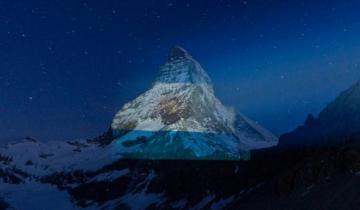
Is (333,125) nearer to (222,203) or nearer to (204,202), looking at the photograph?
(222,203)

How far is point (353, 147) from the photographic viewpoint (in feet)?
286

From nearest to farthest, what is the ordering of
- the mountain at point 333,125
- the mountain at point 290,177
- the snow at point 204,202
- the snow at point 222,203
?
the mountain at point 290,177
the mountain at point 333,125
the snow at point 222,203
the snow at point 204,202

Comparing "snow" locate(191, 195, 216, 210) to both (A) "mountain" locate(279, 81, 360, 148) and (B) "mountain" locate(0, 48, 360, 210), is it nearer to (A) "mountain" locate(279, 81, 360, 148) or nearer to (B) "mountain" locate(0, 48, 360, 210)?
(B) "mountain" locate(0, 48, 360, 210)

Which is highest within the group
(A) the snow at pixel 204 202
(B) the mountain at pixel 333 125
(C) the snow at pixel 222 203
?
(B) the mountain at pixel 333 125

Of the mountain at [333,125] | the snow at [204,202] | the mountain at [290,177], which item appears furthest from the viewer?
the snow at [204,202]

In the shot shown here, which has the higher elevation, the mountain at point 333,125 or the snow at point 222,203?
the mountain at point 333,125

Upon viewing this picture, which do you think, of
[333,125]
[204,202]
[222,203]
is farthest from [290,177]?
[204,202]

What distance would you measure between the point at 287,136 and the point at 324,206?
59.7 m

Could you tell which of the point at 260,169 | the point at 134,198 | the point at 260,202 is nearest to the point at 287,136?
the point at 260,169

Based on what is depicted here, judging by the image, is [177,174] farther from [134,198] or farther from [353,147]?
[353,147]

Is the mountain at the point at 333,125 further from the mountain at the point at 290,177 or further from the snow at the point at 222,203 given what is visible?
the snow at the point at 222,203

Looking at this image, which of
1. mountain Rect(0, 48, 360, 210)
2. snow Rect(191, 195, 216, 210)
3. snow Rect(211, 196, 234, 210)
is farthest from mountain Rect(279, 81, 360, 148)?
snow Rect(191, 195, 216, 210)

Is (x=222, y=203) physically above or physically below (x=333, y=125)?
below

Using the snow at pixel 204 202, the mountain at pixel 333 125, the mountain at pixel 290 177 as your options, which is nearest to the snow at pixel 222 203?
the mountain at pixel 290 177
